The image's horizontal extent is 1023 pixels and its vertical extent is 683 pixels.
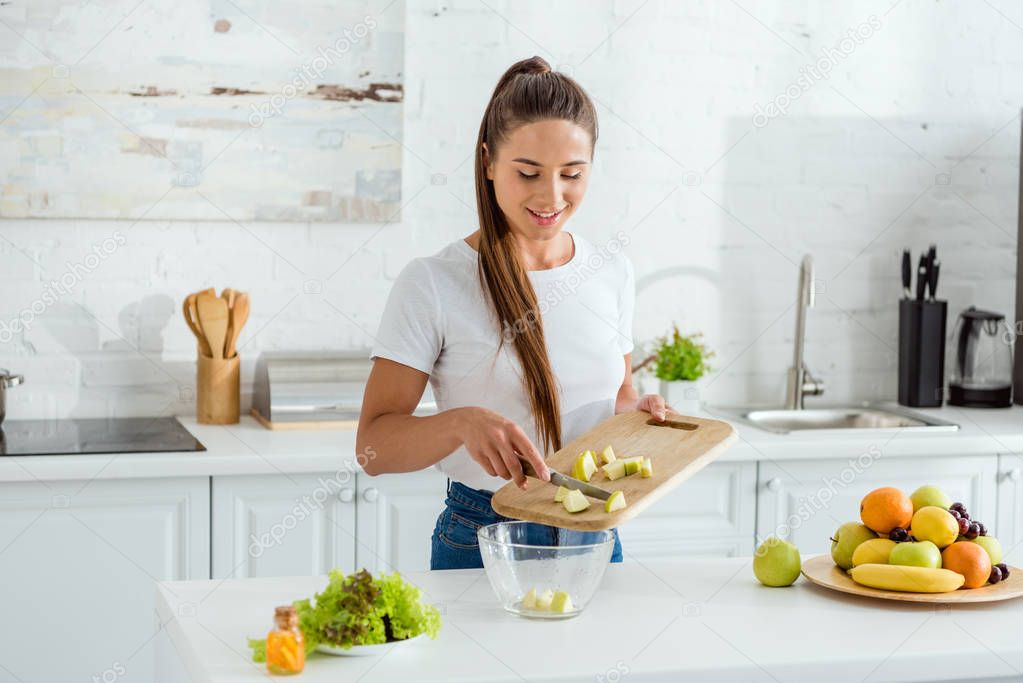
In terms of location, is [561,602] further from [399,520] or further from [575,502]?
[399,520]

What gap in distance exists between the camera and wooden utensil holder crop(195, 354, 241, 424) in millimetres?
3125

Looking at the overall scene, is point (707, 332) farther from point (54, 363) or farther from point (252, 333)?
point (54, 363)

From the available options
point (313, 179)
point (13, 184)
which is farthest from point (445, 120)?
point (13, 184)

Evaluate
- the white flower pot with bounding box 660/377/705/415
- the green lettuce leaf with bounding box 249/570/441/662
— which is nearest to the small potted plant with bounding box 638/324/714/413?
the white flower pot with bounding box 660/377/705/415

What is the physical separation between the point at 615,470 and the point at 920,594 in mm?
458

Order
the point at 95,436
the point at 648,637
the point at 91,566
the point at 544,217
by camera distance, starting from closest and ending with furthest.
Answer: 1. the point at 648,637
2. the point at 544,217
3. the point at 91,566
4. the point at 95,436

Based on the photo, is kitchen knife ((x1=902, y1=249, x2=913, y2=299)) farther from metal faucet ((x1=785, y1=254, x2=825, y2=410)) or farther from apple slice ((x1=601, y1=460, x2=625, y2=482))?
apple slice ((x1=601, y1=460, x2=625, y2=482))

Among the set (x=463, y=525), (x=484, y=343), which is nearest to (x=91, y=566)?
(x=463, y=525)

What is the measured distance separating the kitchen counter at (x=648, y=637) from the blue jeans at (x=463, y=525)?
0.10 meters

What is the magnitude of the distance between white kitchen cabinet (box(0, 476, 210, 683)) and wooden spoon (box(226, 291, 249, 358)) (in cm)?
48

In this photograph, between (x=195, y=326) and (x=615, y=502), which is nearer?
(x=615, y=502)

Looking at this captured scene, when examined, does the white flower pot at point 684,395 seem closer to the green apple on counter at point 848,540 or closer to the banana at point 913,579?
the green apple on counter at point 848,540

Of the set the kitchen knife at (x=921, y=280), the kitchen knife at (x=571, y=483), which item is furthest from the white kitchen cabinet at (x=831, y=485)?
the kitchen knife at (x=571, y=483)

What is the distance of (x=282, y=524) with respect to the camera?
285 centimetres
